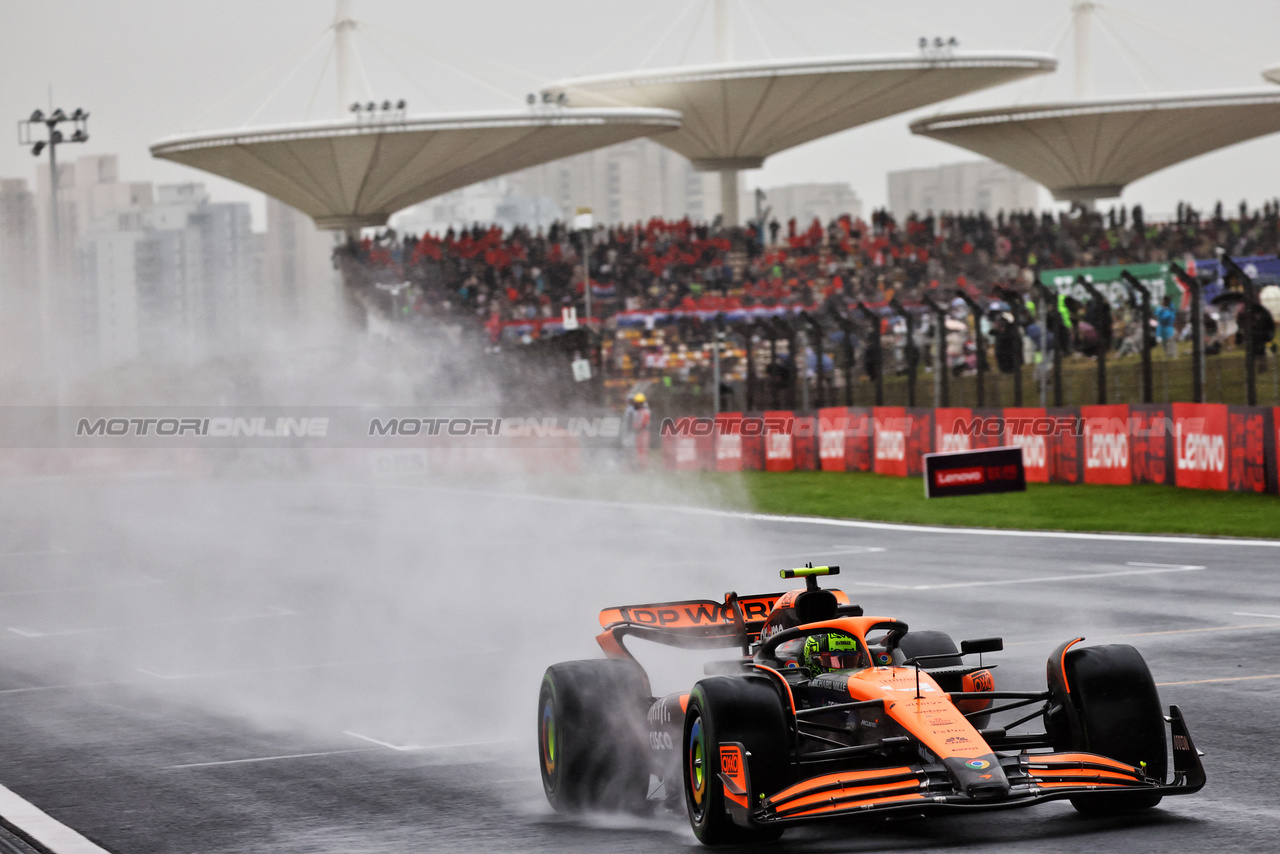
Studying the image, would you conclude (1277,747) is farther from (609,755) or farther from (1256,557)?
(1256,557)

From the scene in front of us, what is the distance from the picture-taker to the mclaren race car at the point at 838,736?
7051 millimetres

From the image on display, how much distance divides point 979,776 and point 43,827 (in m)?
4.64

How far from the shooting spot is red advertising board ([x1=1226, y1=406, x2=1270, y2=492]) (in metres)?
24.2

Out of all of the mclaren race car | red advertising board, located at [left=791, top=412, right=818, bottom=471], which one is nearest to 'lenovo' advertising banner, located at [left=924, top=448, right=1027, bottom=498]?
red advertising board, located at [left=791, top=412, right=818, bottom=471]

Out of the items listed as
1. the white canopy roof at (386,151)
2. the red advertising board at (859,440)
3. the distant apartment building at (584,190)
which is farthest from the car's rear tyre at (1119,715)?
the distant apartment building at (584,190)

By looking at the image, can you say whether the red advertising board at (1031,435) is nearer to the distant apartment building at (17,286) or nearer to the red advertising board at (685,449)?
the red advertising board at (685,449)

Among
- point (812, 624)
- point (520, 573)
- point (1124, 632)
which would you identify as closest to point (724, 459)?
point (520, 573)

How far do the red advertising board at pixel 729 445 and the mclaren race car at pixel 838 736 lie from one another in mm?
27549

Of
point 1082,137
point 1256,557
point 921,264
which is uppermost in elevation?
point 1082,137

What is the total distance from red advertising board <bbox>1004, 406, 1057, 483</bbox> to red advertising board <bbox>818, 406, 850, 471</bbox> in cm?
492

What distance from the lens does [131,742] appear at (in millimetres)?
11016

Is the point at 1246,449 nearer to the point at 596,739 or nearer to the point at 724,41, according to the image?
the point at 596,739

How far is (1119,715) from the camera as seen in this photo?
24.8 feet

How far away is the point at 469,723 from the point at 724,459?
26.1 m
